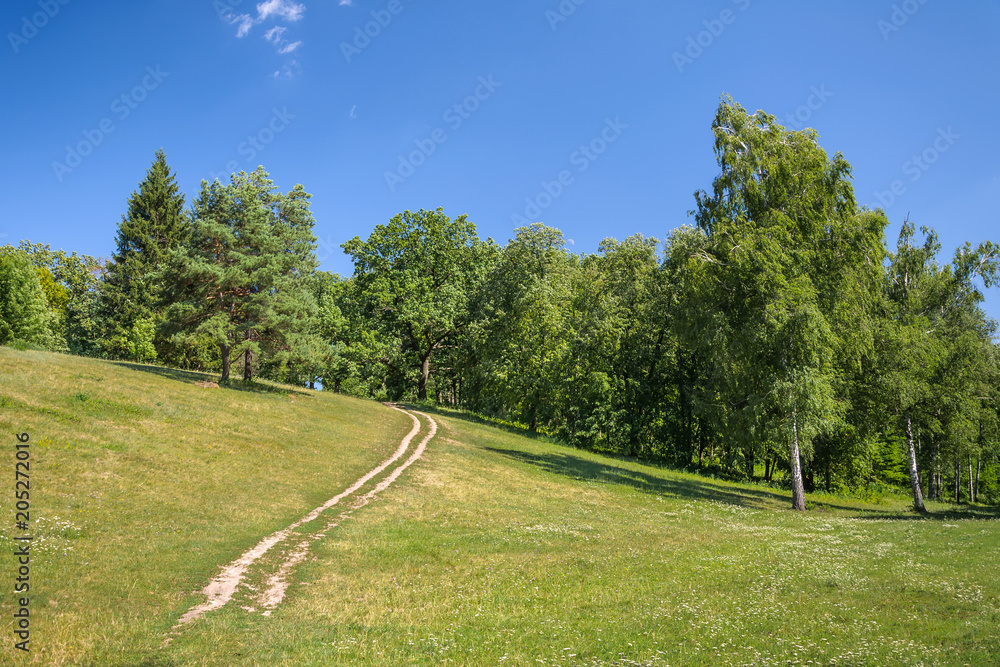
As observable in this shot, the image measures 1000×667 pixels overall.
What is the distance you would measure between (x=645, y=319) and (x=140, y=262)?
60.8 m

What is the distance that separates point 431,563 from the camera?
16.0 metres

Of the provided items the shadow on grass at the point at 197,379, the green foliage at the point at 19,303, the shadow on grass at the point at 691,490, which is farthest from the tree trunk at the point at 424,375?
the green foliage at the point at 19,303

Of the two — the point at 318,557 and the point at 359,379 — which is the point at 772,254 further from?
the point at 359,379

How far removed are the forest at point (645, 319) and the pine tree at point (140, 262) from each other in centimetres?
27

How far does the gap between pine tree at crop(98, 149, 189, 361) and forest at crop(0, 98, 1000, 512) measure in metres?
0.27

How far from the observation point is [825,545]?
741 inches

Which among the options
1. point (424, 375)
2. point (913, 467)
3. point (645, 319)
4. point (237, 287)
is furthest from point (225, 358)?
point (913, 467)

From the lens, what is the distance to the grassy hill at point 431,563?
975cm

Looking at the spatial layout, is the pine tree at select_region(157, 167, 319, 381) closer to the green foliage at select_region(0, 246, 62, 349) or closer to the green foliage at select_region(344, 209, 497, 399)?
the green foliage at select_region(344, 209, 497, 399)

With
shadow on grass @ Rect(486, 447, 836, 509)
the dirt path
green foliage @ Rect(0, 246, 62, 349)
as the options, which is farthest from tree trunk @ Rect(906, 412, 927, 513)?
green foliage @ Rect(0, 246, 62, 349)

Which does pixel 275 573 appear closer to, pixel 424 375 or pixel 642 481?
pixel 642 481

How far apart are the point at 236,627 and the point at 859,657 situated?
428 inches

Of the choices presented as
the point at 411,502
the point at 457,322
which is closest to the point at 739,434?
the point at 411,502

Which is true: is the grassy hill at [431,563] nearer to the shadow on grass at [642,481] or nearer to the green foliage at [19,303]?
the shadow on grass at [642,481]
